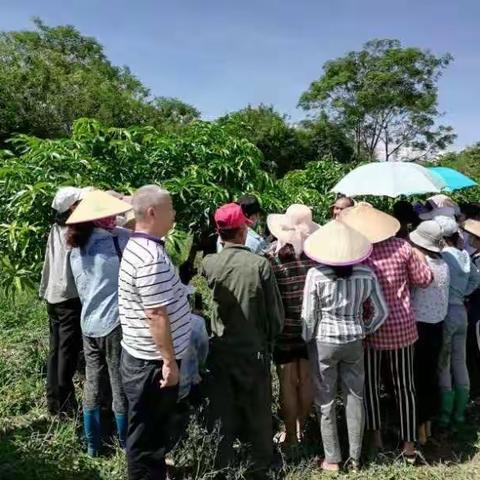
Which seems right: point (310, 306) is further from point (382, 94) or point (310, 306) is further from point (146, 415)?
point (382, 94)

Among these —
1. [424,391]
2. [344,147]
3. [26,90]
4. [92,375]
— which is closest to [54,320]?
[92,375]

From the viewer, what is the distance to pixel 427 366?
3727mm

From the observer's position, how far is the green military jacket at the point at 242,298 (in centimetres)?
306

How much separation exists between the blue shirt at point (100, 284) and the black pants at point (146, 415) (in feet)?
1.25

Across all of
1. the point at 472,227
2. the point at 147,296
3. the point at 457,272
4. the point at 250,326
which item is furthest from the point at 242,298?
the point at 472,227

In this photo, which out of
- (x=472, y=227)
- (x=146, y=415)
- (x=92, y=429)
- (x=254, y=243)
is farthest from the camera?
(x=472, y=227)

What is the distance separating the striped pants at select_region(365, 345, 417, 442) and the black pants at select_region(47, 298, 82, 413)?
1.90 metres

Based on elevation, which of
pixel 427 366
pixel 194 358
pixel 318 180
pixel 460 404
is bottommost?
pixel 460 404

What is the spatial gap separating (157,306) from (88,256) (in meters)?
0.82

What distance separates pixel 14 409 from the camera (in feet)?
12.8

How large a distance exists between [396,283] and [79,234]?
1.91 meters

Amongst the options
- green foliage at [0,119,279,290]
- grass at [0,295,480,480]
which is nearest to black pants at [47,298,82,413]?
grass at [0,295,480,480]

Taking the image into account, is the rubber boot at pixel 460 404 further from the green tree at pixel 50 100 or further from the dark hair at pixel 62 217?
the green tree at pixel 50 100

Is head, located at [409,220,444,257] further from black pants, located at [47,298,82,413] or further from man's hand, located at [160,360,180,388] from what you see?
black pants, located at [47,298,82,413]
